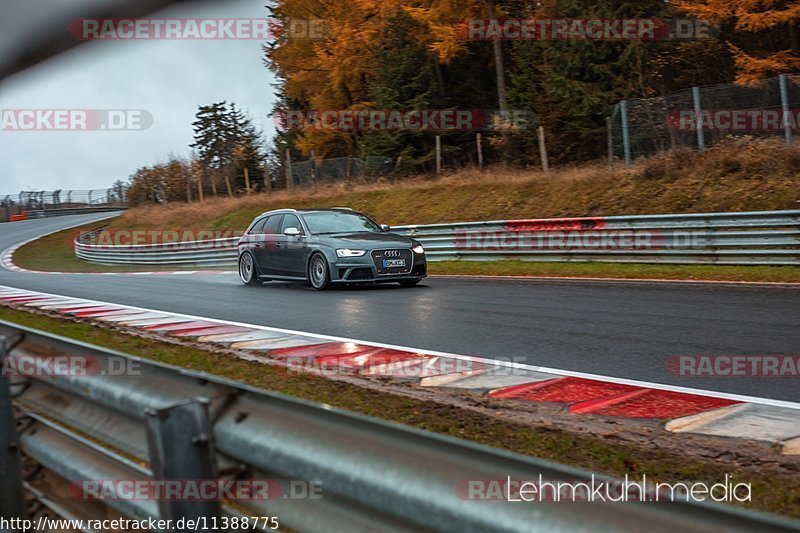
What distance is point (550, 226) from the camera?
18062mm

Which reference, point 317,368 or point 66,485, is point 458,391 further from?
point 66,485

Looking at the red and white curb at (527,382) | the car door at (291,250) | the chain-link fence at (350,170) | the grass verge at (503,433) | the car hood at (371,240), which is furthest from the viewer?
the chain-link fence at (350,170)

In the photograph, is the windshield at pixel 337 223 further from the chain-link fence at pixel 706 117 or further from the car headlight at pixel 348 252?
the chain-link fence at pixel 706 117

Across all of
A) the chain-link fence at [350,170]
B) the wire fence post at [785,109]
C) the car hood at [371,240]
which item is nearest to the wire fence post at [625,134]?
the wire fence post at [785,109]

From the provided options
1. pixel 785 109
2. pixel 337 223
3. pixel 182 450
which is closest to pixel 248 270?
pixel 337 223

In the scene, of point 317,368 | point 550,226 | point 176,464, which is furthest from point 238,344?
point 550,226

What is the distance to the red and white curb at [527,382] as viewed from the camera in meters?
5.14

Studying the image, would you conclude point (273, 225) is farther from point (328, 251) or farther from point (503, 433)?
point (503, 433)

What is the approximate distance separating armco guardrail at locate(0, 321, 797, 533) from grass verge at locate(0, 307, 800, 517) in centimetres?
262

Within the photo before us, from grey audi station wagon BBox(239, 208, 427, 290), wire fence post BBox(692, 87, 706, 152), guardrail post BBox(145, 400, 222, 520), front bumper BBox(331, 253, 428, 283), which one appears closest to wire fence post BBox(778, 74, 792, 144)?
wire fence post BBox(692, 87, 706, 152)

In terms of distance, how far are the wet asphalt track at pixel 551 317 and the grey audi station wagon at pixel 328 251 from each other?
0.38m

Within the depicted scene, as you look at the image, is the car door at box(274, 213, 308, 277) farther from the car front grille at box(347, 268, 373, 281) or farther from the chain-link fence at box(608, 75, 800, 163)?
the chain-link fence at box(608, 75, 800, 163)

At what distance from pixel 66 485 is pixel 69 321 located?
8626 millimetres

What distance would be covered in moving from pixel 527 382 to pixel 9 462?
4.34 meters
